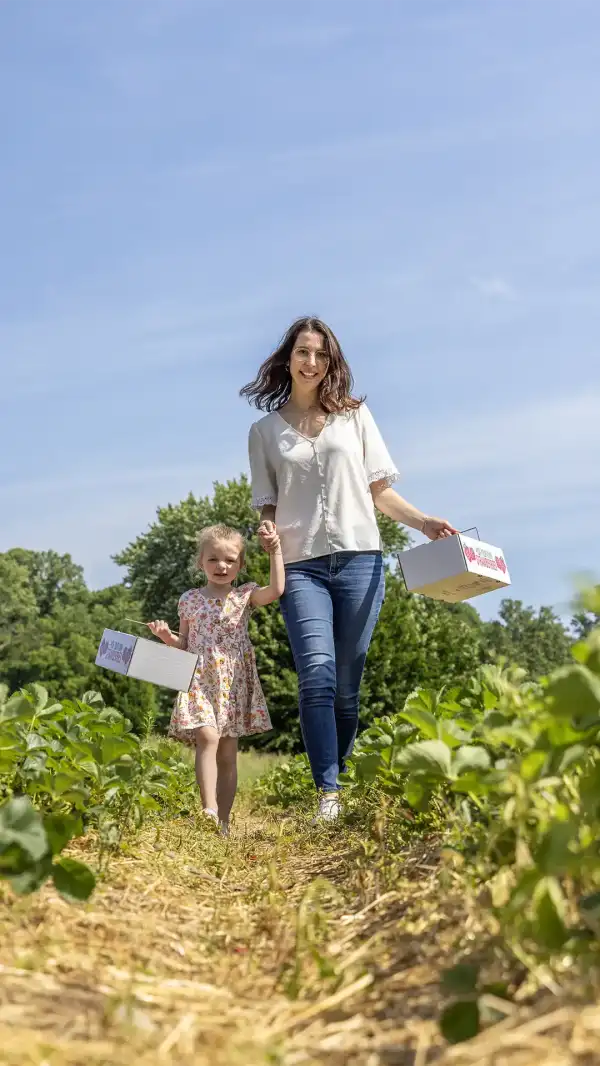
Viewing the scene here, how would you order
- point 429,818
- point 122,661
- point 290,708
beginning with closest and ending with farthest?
point 429,818 → point 122,661 → point 290,708

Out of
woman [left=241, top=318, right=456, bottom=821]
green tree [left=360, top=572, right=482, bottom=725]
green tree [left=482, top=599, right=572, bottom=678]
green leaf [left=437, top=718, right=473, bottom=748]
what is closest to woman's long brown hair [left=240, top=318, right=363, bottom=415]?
woman [left=241, top=318, right=456, bottom=821]

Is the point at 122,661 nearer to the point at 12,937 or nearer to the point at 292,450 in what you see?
the point at 292,450

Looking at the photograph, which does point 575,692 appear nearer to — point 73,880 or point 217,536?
point 73,880

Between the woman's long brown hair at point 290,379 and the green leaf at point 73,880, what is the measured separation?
10.6 ft

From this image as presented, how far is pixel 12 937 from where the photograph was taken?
6.61 feet

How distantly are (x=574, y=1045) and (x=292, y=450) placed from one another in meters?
3.69

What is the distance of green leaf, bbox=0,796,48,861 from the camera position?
1.93 metres

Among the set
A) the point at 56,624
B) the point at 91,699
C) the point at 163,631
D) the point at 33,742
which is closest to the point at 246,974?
the point at 33,742

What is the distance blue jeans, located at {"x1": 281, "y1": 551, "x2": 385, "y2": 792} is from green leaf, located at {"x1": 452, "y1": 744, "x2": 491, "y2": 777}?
2310mm

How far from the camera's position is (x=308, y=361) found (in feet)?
15.8

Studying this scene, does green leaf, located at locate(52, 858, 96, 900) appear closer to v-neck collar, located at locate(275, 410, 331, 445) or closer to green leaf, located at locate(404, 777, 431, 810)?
green leaf, located at locate(404, 777, 431, 810)

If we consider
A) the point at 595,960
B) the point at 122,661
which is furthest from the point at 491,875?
the point at 122,661

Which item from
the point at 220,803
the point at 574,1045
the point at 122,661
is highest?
the point at 122,661

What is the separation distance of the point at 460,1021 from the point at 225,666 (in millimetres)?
3730
